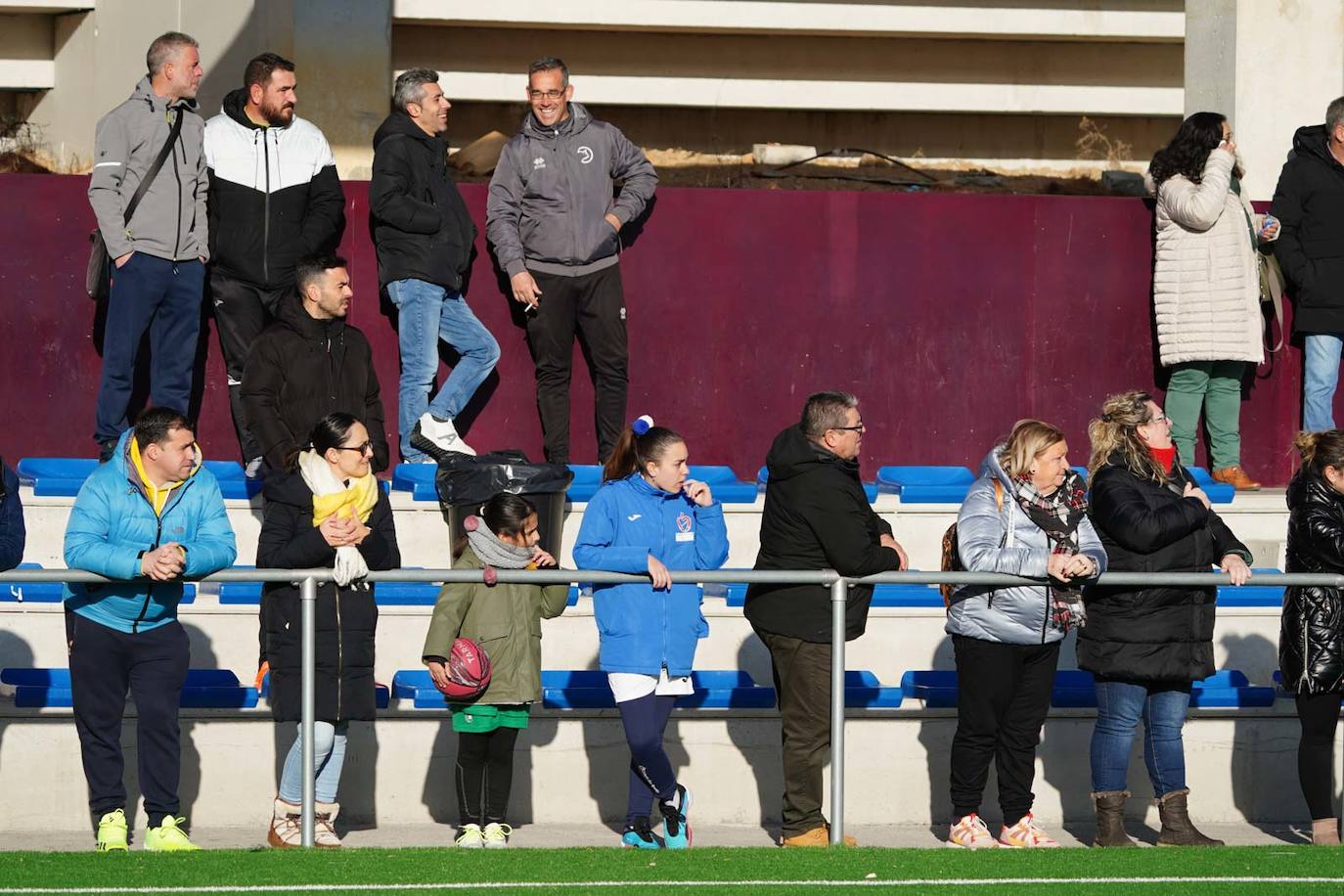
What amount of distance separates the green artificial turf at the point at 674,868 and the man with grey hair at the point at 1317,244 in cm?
455

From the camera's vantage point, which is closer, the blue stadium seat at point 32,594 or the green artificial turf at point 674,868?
the green artificial turf at point 674,868

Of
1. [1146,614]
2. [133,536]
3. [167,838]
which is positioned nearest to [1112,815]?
[1146,614]

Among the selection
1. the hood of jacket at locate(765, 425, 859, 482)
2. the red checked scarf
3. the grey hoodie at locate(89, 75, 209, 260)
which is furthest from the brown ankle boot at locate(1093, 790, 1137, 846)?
the grey hoodie at locate(89, 75, 209, 260)

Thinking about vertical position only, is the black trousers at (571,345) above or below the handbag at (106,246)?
below

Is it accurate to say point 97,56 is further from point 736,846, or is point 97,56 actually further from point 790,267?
point 736,846

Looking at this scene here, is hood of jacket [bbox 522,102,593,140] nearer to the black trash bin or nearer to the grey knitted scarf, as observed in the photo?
the black trash bin

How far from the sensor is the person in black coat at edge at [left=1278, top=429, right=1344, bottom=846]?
8125mm

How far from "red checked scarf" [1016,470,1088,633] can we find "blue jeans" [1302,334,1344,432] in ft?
13.4

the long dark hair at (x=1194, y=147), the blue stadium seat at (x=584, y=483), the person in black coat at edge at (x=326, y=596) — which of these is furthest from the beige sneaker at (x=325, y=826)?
the long dark hair at (x=1194, y=147)

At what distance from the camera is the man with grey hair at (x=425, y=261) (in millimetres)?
10898

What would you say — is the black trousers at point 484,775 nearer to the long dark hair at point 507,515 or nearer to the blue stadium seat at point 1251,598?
the long dark hair at point 507,515

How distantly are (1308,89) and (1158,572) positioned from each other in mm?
5701

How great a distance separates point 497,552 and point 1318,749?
3494 millimetres

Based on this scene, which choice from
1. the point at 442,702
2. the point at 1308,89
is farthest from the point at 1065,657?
the point at 1308,89
